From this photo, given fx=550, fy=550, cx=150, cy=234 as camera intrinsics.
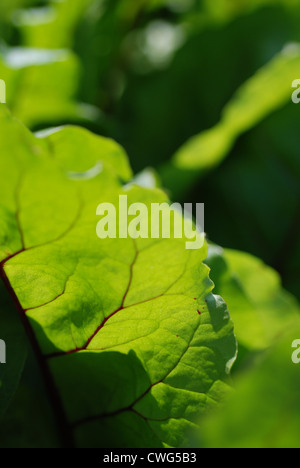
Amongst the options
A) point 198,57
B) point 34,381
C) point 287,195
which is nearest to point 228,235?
point 287,195

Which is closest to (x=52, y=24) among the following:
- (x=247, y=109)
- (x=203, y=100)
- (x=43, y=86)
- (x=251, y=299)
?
(x=43, y=86)

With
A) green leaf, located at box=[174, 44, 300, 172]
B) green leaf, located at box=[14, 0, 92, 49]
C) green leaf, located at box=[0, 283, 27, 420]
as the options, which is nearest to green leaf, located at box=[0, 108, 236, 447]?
green leaf, located at box=[0, 283, 27, 420]

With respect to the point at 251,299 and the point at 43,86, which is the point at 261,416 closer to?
the point at 251,299

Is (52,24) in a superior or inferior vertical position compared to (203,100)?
superior

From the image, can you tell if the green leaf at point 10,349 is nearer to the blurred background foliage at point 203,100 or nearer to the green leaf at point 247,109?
the blurred background foliage at point 203,100

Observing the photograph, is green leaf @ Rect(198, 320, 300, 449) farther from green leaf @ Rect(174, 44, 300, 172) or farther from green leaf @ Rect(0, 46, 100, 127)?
green leaf @ Rect(0, 46, 100, 127)

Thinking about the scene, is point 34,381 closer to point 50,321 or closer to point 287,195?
point 50,321
